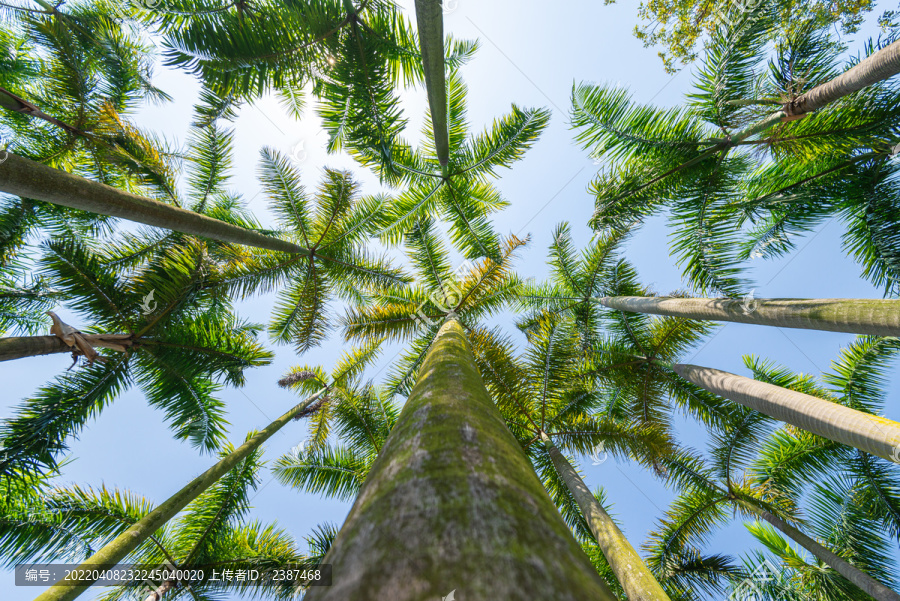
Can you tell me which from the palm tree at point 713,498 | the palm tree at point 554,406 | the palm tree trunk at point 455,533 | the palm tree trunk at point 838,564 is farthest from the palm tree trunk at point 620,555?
the palm tree trunk at point 838,564

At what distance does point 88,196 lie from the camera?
3.42 metres

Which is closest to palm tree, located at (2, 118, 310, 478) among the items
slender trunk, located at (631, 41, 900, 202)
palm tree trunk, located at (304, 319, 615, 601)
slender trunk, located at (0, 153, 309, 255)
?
slender trunk, located at (0, 153, 309, 255)

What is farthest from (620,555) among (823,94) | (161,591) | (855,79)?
(161,591)

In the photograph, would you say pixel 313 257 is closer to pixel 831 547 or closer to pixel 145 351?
pixel 145 351

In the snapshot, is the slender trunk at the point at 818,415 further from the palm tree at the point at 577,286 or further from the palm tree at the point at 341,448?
the palm tree at the point at 341,448

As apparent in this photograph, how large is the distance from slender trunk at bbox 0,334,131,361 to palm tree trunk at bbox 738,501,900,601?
476 inches

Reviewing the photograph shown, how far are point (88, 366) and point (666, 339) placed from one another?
11.1 meters

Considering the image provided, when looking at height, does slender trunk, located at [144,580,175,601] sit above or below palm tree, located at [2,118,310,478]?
below

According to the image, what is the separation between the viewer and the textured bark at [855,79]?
3.98 m

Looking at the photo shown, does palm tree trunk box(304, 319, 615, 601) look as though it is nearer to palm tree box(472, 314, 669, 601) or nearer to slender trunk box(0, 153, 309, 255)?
slender trunk box(0, 153, 309, 255)

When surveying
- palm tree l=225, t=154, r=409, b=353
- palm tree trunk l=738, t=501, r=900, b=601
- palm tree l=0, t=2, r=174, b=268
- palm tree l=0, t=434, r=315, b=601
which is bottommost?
palm tree trunk l=738, t=501, r=900, b=601

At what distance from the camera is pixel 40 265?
5.12 meters

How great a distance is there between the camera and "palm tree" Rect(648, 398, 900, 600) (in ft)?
24.4

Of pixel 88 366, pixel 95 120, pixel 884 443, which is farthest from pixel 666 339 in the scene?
pixel 95 120
